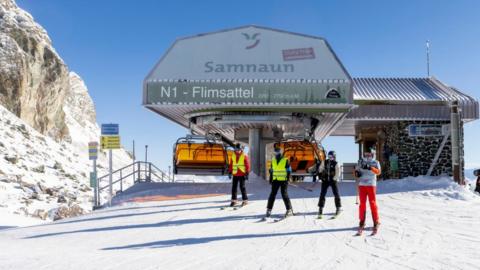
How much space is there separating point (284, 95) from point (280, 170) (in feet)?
26.5

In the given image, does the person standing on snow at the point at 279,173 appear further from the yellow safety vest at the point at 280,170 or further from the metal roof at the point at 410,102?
the metal roof at the point at 410,102

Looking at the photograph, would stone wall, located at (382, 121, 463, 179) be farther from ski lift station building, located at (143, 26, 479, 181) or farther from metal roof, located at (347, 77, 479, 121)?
metal roof, located at (347, 77, 479, 121)

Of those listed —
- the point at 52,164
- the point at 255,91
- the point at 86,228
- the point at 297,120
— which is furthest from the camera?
the point at 52,164

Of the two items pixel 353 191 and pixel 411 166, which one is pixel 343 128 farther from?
pixel 353 191

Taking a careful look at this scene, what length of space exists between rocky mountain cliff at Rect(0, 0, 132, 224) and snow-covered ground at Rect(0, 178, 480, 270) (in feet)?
37.7

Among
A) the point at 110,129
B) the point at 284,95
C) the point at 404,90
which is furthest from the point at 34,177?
the point at 404,90

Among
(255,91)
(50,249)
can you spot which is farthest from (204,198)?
(50,249)

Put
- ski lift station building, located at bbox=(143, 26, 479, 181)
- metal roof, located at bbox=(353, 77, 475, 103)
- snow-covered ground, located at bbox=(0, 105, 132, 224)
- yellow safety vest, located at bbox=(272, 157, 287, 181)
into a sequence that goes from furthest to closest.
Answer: snow-covered ground, located at bbox=(0, 105, 132, 224), metal roof, located at bbox=(353, 77, 475, 103), ski lift station building, located at bbox=(143, 26, 479, 181), yellow safety vest, located at bbox=(272, 157, 287, 181)

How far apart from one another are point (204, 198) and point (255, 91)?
5008mm

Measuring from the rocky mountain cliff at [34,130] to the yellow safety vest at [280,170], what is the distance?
546 inches

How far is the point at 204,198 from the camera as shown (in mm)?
15320

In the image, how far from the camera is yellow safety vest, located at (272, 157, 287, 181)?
33.7ft

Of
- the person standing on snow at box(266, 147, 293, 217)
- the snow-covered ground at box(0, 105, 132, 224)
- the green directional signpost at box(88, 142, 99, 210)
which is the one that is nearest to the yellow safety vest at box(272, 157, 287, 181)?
the person standing on snow at box(266, 147, 293, 217)

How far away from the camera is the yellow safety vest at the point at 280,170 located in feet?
33.7
